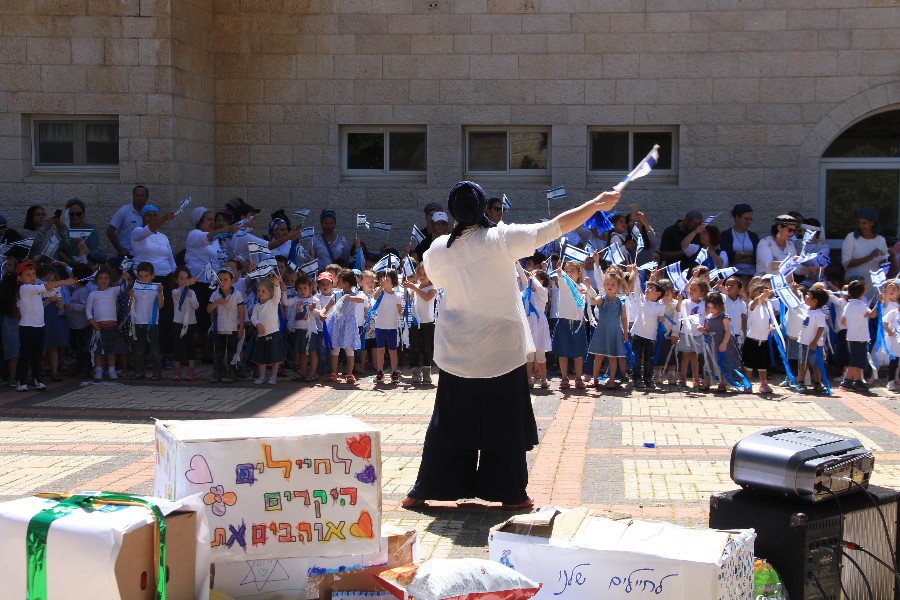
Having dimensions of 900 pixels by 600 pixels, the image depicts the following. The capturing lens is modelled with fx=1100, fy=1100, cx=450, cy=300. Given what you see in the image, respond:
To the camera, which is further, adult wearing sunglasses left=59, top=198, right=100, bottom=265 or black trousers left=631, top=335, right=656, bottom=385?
adult wearing sunglasses left=59, top=198, right=100, bottom=265

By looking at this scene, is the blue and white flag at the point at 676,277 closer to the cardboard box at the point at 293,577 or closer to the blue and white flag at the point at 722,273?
the blue and white flag at the point at 722,273

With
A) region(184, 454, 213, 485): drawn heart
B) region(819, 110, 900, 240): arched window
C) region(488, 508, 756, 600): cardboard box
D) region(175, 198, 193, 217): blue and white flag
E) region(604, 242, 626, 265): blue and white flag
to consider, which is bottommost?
region(488, 508, 756, 600): cardboard box

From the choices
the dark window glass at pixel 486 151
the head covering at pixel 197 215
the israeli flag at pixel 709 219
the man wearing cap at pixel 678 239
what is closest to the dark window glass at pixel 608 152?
the dark window glass at pixel 486 151

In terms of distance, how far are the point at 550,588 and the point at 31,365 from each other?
30.6 feet

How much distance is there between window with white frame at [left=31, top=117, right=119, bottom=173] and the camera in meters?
15.7

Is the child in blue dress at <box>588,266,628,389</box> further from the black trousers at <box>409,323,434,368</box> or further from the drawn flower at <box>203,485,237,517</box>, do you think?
the drawn flower at <box>203,485,237,517</box>

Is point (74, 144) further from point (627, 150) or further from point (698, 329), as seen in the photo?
point (698, 329)

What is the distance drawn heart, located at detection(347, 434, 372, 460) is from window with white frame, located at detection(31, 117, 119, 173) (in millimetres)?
12103

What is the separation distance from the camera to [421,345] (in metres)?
12.8

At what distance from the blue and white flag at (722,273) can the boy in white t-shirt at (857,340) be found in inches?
53.0

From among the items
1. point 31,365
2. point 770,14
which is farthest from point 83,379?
point 770,14

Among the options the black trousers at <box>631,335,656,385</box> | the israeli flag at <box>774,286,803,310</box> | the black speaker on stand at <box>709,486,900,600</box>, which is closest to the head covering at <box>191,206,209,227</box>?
the black trousers at <box>631,335,656,385</box>

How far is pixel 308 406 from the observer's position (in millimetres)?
11289

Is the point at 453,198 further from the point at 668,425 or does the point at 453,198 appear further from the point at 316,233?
the point at 316,233
